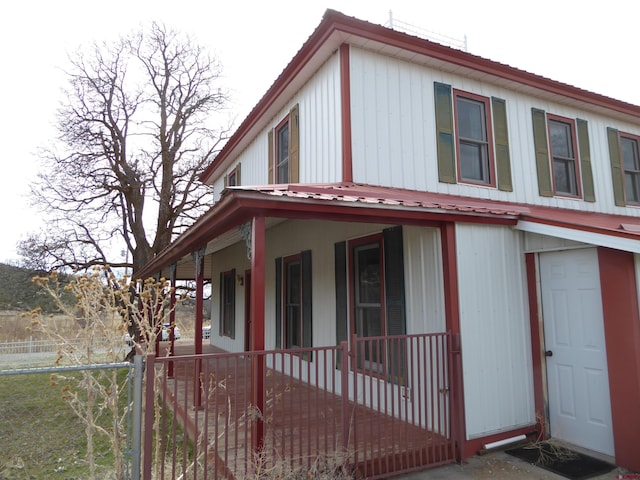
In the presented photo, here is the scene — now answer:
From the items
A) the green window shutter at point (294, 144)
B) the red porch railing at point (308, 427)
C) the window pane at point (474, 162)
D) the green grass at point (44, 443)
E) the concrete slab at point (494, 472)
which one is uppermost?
the green window shutter at point (294, 144)

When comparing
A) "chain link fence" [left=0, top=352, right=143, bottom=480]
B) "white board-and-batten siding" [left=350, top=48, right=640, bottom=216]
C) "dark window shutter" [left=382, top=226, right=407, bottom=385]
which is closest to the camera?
"chain link fence" [left=0, top=352, right=143, bottom=480]

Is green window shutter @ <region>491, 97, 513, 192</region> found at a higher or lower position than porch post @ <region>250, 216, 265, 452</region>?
higher

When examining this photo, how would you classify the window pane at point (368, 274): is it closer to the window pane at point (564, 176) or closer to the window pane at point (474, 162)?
the window pane at point (474, 162)

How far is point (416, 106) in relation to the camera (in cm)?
614

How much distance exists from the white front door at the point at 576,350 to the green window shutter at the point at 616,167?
4.30 meters

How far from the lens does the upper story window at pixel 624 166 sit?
27.0 feet

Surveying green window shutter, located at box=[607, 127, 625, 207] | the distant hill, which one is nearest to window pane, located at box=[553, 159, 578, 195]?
green window shutter, located at box=[607, 127, 625, 207]

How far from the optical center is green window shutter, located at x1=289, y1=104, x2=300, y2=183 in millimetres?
7195

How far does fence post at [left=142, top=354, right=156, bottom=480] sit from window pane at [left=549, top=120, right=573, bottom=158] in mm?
7458

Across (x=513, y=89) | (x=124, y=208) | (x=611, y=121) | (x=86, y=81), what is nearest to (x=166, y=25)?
(x=86, y=81)

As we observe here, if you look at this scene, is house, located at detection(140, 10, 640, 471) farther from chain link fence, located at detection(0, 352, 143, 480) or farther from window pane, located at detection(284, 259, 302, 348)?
chain link fence, located at detection(0, 352, 143, 480)

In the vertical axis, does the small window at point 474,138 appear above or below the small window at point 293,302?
above

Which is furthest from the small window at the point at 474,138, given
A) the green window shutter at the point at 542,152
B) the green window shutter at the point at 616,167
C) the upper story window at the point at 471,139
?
the green window shutter at the point at 616,167

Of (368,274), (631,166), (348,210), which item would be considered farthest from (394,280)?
(631,166)
